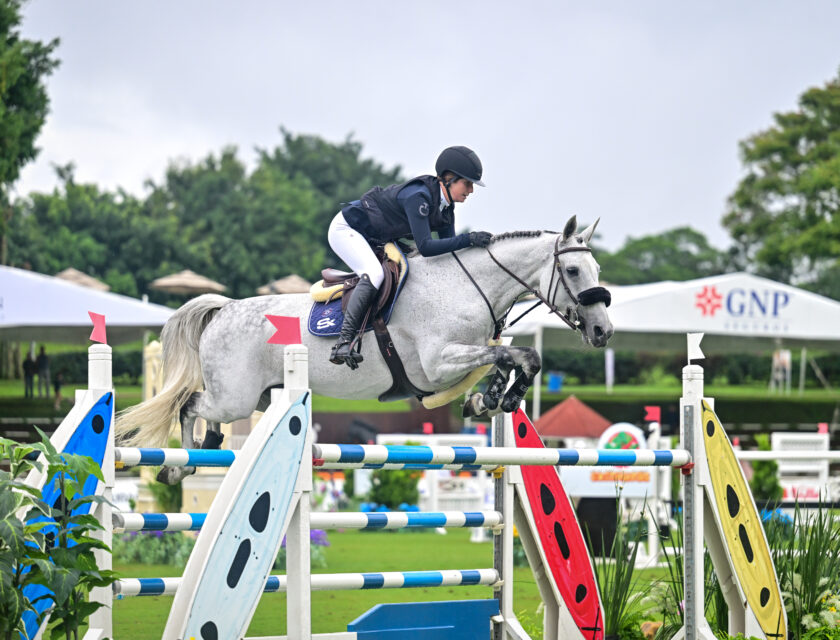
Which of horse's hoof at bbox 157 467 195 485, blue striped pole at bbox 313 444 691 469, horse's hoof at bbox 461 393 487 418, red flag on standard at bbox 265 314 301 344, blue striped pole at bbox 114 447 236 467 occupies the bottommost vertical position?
horse's hoof at bbox 157 467 195 485

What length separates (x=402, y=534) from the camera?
397 inches

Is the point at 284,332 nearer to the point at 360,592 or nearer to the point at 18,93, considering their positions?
the point at 360,592

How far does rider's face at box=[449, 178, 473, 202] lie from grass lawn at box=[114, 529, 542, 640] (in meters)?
1.56

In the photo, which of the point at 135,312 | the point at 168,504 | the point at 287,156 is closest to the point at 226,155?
the point at 287,156

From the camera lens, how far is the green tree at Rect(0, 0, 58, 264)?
2002 centimetres

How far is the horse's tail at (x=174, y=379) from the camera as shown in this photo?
4.15 m

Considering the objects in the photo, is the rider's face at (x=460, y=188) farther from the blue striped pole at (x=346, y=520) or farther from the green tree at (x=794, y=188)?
the green tree at (x=794, y=188)

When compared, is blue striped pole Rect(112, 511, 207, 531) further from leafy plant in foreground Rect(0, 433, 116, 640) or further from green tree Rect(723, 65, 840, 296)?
green tree Rect(723, 65, 840, 296)

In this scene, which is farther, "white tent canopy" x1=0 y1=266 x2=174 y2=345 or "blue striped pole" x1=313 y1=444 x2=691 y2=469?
"white tent canopy" x1=0 y1=266 x2=174 y2=345

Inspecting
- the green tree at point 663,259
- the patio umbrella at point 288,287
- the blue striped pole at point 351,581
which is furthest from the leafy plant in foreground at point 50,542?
the green tree at point 663,259

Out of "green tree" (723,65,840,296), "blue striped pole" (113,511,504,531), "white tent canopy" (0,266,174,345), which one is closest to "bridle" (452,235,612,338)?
"blue striped pole" (113,511,504,531)

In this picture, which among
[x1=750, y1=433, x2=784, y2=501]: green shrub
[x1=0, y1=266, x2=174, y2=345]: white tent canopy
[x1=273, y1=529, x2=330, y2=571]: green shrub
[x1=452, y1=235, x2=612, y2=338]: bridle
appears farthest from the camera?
[x1=0, y1=266, x2=174, y2=345]: white tent canopy

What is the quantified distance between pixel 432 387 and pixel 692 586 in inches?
46.5

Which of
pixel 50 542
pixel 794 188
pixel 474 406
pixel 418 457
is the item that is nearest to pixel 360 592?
pixel 474 406
